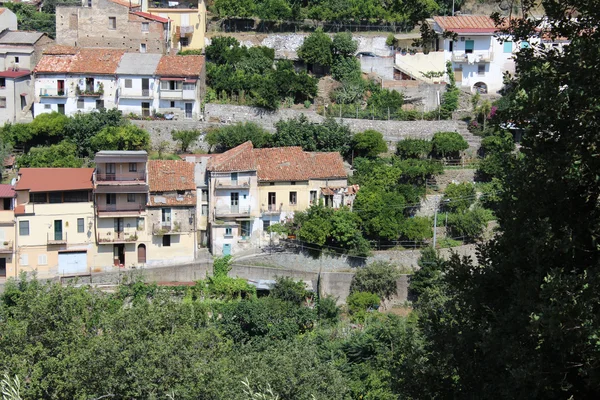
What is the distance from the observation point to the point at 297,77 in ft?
130

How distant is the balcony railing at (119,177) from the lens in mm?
32500

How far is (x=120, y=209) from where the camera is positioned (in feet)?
107

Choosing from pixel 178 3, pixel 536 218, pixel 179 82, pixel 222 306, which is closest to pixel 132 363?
pixel 222 306

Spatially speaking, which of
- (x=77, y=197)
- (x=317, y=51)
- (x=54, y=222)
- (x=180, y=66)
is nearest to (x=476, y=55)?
(x=317, y=51)

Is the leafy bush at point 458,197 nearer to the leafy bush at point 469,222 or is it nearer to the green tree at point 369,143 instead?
the leafy bush at point 469,222

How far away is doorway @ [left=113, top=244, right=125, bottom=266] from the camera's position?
32.8 meters

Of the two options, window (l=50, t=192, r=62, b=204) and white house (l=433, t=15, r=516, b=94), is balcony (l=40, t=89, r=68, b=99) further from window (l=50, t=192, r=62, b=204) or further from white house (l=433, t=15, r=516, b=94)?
white house (l=433, t=15, r=516, b=94)

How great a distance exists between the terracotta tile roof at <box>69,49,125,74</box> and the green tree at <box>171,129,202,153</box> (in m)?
3.85

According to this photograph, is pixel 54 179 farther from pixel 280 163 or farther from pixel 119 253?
pixel 280 163

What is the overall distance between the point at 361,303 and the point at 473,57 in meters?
15.3

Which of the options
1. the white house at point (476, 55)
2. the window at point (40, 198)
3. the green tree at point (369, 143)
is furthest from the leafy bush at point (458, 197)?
the window at point (40, 198)

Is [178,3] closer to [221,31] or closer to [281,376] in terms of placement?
[221,31]

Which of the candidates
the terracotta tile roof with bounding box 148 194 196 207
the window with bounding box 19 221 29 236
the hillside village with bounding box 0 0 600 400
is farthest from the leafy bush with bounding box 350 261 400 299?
the window with bounding box 19 221 29 236

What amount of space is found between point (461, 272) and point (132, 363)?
43.7 ft
